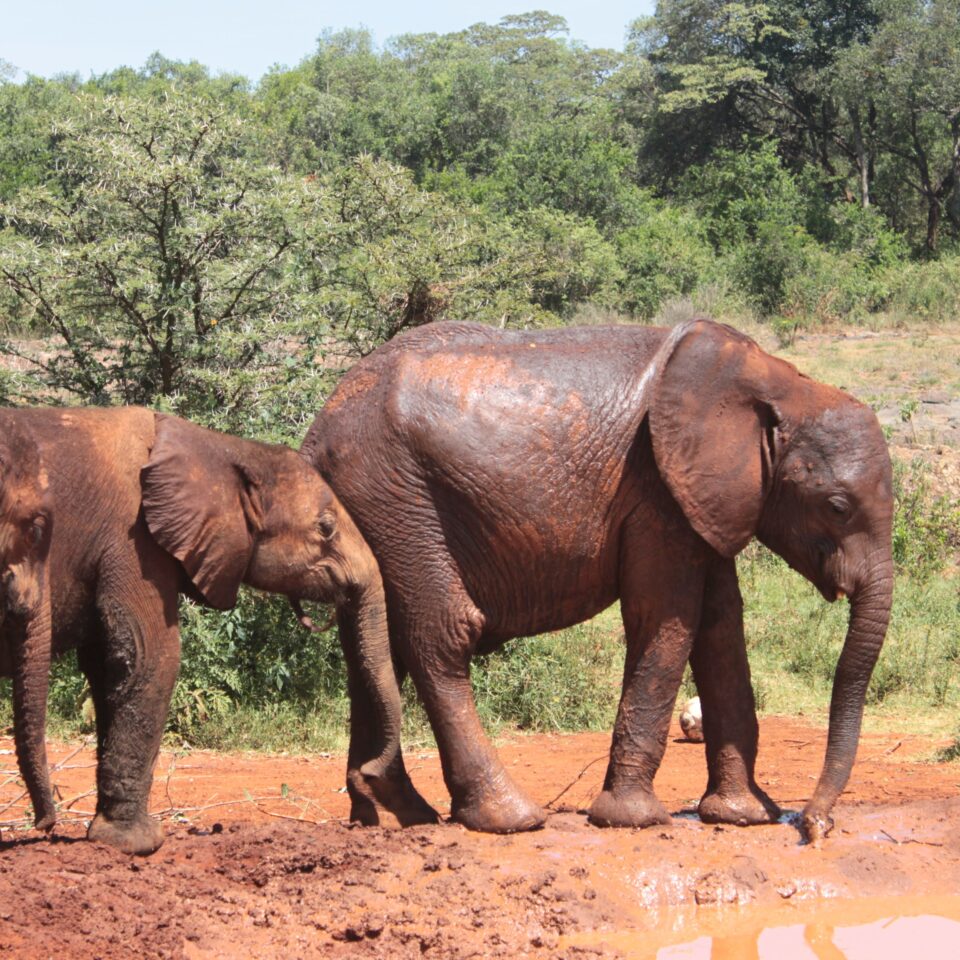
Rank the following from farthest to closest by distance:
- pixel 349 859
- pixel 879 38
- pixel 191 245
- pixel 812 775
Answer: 1. pixel 879 38
2. pixel 191 245
3. pixel 812 775
4. pixel 349 859

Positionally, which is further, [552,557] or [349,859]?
[552,557]

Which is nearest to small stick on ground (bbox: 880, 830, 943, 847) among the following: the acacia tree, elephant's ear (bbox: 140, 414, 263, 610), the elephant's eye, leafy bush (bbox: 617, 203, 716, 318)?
the elephant's eye

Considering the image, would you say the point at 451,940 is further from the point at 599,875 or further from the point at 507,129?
the point at 507,129

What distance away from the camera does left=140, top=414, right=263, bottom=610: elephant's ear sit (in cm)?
514

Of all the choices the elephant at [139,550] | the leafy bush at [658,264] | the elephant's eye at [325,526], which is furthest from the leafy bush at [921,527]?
the leafy bush at [658,264]

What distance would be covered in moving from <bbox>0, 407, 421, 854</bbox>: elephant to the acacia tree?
163 inches

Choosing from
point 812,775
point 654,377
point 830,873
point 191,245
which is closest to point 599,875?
point 830,873

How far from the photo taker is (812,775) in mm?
7734

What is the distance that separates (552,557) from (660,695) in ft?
2.23

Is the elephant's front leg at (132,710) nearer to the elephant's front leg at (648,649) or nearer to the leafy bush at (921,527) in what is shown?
the elephant's front leg at (648,649)

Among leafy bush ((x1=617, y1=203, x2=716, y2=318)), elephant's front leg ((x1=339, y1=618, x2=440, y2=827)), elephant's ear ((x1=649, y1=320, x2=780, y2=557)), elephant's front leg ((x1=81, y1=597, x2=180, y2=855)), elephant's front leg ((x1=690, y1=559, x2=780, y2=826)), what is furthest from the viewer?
leafy bush ((x1=617, y1=203, x2=716, y2=318))

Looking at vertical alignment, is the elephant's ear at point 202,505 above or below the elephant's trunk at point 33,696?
above

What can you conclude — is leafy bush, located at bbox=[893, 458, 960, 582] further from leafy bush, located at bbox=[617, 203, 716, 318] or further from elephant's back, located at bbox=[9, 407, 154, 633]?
leafy bush, located at bbox=[617, 203, 716, 318]

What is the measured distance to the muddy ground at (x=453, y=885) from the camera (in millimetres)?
4688
